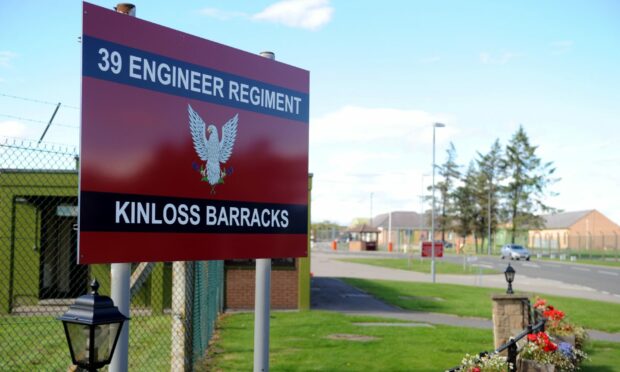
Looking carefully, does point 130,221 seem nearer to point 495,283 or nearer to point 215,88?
point 215,88

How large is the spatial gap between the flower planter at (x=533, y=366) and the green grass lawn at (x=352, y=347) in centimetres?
235

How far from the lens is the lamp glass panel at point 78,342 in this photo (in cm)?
357

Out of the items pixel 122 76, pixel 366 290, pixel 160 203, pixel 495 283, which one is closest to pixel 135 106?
pixel 122 76

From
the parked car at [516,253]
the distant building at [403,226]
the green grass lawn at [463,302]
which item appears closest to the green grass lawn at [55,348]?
the green grass lawn at [463,302]

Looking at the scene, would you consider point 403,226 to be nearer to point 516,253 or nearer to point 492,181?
point 492,181

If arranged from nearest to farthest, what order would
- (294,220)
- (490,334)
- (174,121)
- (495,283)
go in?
(174,121) < (294,220) < (490,334) < (495,283)

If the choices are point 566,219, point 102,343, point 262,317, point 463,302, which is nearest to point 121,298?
point 102,343

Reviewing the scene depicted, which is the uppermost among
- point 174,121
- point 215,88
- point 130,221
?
point 215,88

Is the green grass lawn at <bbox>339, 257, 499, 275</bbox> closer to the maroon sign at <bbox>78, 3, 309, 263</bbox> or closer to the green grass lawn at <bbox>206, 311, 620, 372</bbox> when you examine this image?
the green grass lawn at <bbox>206, 311, 620, 372</bbox>

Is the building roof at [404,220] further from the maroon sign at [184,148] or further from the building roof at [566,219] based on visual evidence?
the maroon sign at [184,148]

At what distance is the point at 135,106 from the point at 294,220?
5.78 feet

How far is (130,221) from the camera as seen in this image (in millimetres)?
3895

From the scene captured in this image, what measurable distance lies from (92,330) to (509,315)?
24.7 feet

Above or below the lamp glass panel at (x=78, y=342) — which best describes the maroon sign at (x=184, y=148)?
above
